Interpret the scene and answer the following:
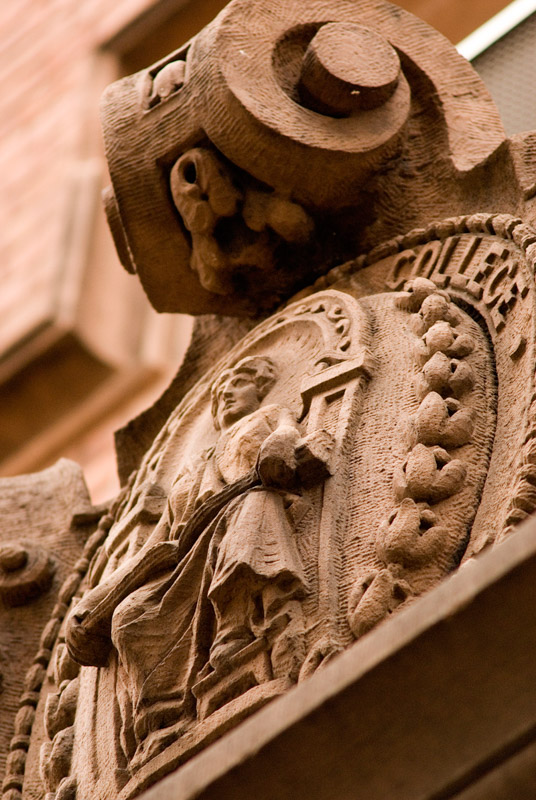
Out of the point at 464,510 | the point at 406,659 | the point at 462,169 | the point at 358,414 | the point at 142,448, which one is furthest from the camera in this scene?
the point at 142,448

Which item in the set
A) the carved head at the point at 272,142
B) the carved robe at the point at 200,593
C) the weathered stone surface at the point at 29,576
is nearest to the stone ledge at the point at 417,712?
the carved robe at the point at 200,593

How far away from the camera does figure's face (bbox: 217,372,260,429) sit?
2207 millimetres

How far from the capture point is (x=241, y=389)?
2240 millimetres

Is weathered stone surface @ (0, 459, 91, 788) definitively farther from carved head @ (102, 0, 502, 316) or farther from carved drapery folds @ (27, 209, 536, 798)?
carved head @ (102, 0, 502, 316)

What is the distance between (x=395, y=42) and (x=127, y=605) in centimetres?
116

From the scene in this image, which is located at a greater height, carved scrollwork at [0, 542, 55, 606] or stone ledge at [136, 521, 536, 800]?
stone ledge at [136, 521, 536, 800]

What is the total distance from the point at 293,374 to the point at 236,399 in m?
0.09

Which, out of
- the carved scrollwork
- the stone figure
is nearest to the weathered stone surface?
the carved scrollwork

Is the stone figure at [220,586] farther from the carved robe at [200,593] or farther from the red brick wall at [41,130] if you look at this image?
the red brick wall at [41,130]

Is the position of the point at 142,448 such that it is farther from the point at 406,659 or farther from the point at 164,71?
the point at 406,659

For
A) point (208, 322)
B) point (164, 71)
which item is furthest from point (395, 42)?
point (208, 322)

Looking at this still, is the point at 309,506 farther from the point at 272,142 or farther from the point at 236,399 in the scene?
the point at 272,142

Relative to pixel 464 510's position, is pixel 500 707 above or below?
above

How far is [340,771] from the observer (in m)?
1.36
